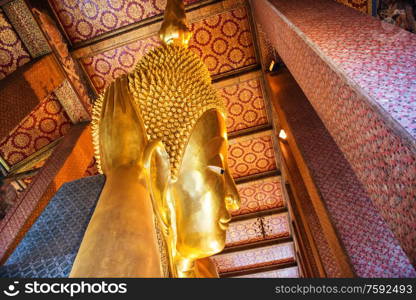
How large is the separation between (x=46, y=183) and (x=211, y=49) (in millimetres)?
3128

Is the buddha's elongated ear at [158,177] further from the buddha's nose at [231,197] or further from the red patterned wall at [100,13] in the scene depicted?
the red patterned wall at [100,13]

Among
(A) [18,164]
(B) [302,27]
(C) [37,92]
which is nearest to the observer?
(B) [302,27]

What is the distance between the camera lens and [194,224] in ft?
4.02

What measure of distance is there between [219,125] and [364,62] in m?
0.74

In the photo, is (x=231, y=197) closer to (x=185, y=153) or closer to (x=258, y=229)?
(x=185, y=153)

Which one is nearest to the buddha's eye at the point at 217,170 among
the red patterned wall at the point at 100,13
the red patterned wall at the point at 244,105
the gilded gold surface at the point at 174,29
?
the gilded gold surface at the point at 174,29

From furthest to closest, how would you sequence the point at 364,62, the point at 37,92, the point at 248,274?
the point at 248,274, the point at 37,92, the point at 364,62

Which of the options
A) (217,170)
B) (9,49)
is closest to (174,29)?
→ (217,170)

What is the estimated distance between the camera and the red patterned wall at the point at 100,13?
161 inches

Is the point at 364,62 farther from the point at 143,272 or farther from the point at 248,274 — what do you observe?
the point at 248,274

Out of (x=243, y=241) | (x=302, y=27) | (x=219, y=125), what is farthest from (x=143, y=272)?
(x=243, y=241)

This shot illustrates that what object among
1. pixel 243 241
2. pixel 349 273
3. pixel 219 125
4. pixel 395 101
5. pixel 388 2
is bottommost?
pixel 243 241

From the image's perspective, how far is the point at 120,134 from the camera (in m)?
1.26

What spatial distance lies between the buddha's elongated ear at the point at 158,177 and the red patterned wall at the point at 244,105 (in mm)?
3925
